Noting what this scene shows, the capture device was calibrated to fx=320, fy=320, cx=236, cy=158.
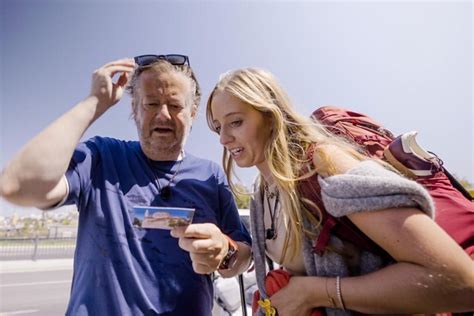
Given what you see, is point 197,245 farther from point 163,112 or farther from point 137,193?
point 163,112

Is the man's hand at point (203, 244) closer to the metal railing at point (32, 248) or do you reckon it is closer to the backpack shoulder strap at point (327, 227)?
the backpack shoulder strap at point (327, 227)

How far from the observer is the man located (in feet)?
3.93

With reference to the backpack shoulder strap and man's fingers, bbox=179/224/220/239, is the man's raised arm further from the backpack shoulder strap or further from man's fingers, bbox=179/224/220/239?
the backpack shoulder strap

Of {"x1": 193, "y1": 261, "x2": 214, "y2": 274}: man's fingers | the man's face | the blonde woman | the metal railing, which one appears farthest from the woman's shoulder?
the metal railing

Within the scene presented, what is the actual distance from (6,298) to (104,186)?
939 centimetres

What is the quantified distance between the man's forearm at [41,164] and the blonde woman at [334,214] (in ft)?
2.05

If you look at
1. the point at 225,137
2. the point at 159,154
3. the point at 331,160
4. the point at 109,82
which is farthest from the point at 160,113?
the point at 331,160

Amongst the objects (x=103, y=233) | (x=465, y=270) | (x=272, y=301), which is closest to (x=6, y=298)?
Answer: (x=103, y=233)

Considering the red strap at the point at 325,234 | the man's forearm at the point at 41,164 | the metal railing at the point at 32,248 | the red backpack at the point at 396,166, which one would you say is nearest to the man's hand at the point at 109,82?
the man's forearm at the point at 41,164

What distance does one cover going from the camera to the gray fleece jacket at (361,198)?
100 cm

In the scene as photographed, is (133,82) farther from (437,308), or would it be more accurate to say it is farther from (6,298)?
(6,298)

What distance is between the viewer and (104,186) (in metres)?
1.49

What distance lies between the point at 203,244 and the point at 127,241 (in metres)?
0.44

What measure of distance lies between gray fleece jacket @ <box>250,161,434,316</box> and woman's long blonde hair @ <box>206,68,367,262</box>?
6 cm
